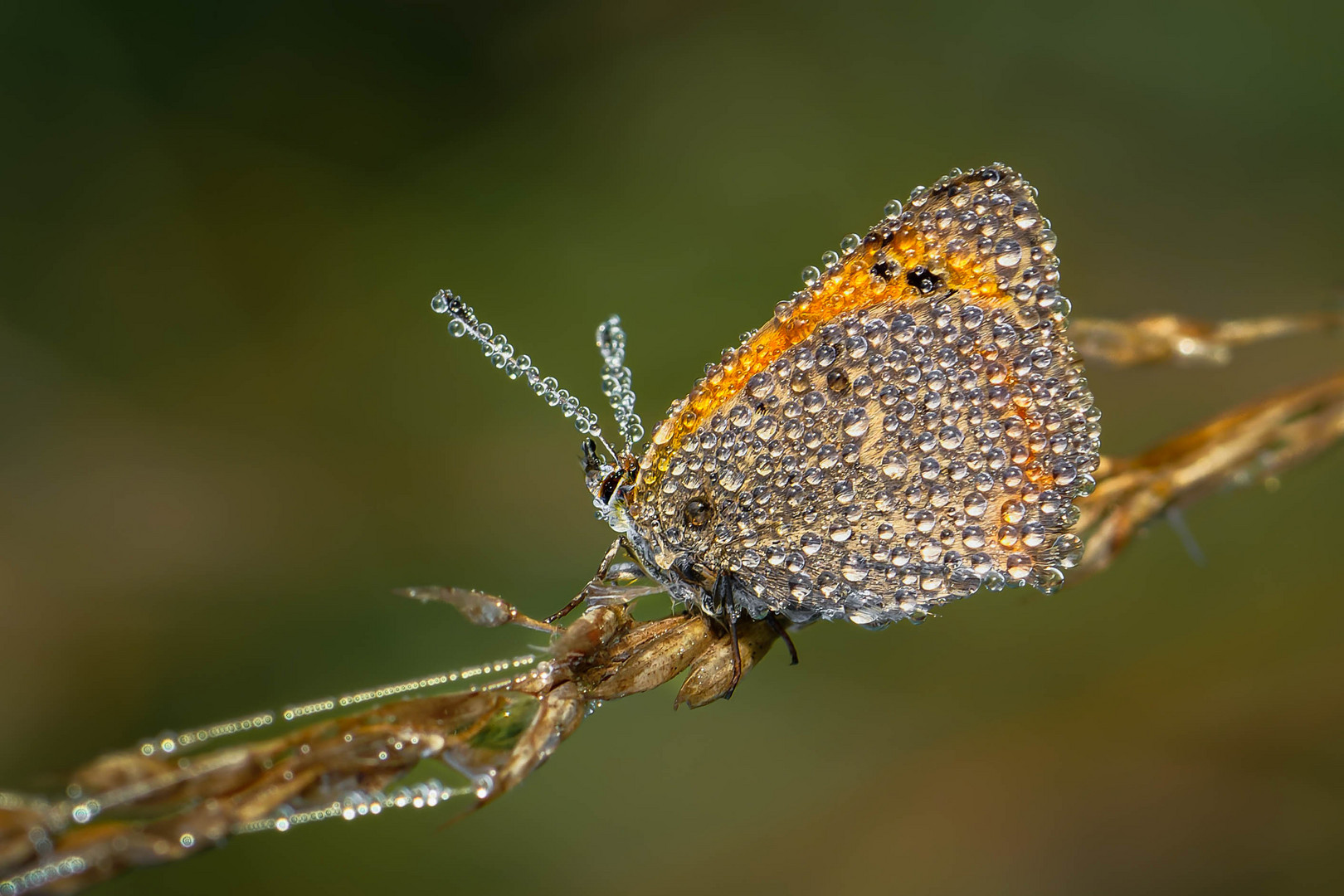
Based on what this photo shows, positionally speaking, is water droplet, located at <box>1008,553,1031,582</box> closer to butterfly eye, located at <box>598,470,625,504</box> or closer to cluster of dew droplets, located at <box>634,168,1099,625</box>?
cluster of dew droplets, located at <box>634,168,1099,625</box>

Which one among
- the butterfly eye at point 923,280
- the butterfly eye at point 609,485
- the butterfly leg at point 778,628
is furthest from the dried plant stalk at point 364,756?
the butterfly eye at point 923,280

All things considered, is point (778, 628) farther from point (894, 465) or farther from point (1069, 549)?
point (1069, 549)

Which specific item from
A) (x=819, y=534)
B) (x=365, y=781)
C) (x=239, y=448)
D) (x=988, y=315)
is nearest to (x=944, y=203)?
(x=988, y=315)

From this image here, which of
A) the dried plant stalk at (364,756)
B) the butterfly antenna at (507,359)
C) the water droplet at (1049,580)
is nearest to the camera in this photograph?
the dried plant stalk at (364,756)

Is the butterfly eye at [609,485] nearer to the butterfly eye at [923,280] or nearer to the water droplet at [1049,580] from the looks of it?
the butterfly eye at [923,280]

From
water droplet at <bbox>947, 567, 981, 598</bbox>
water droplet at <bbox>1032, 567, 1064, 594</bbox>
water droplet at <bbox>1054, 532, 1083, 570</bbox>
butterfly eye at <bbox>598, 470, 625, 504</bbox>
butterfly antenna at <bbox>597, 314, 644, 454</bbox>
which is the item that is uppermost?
butterfly antenna at <bbox>597, 314, 644, 454</bbox>

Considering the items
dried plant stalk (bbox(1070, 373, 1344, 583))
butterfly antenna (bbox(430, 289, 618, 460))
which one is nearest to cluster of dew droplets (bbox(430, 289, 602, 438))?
butterfly antenna (bbox(430, 289, 618, 460))
